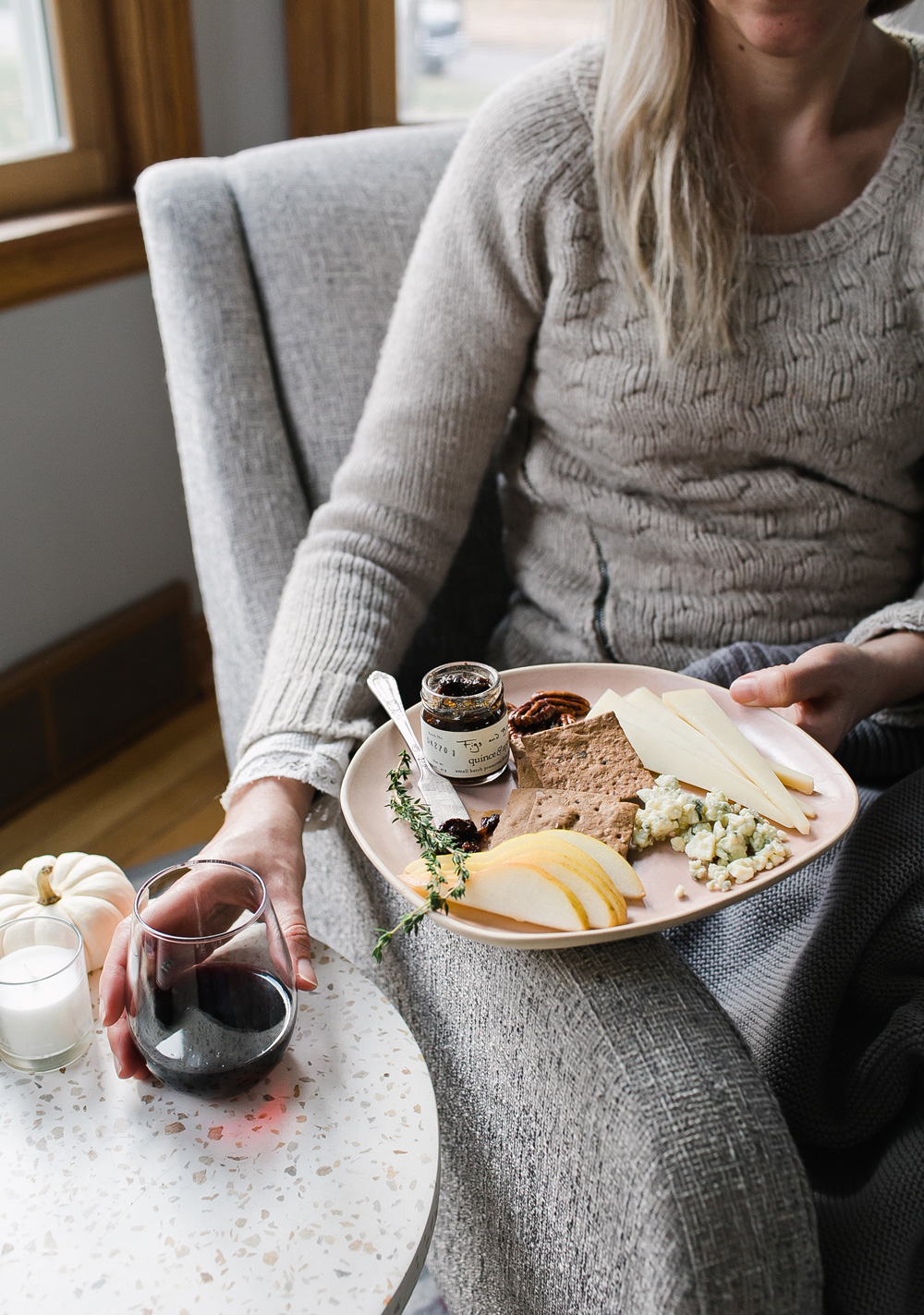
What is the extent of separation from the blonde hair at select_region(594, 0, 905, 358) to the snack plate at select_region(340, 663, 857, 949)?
0.31 m

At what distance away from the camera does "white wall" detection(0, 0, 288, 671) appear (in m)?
1.73

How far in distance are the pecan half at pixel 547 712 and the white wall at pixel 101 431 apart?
1166 millimetres

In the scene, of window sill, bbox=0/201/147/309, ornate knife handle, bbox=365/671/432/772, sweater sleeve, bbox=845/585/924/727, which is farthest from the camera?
window sill, bbox=0/201/147/309

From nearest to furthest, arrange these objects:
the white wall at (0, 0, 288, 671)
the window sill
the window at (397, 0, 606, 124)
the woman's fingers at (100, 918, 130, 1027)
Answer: the woman's fingers at (100, 918, 130, 1027) → the window sill → the white wall at (0, 0, 288, 671) → the window at (397, 0, 606, 124)

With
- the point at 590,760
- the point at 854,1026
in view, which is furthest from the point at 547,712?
the point at 854,1026

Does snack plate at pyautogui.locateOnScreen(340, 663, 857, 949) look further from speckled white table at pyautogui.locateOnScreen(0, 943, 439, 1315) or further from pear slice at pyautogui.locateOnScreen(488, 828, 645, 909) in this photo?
speckled white table at pyautogui.locateOnScreen(0, 943, 439, 1315)

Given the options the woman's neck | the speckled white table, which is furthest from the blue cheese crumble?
the woman's neck

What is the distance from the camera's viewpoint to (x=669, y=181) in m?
0.98

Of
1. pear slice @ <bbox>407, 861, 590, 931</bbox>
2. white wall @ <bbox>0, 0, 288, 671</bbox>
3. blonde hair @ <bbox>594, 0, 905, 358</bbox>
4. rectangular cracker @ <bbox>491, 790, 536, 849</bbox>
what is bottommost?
white wall @ <bbox>0, 0, 288, 671</bbox>

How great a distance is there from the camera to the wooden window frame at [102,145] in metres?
1.69

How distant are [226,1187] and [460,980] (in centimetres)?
21

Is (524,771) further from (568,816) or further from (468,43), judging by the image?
(468,43)

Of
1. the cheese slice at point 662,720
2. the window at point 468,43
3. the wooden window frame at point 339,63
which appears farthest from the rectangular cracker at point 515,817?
the window at point 468,43

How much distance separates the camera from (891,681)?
93 centimetres
